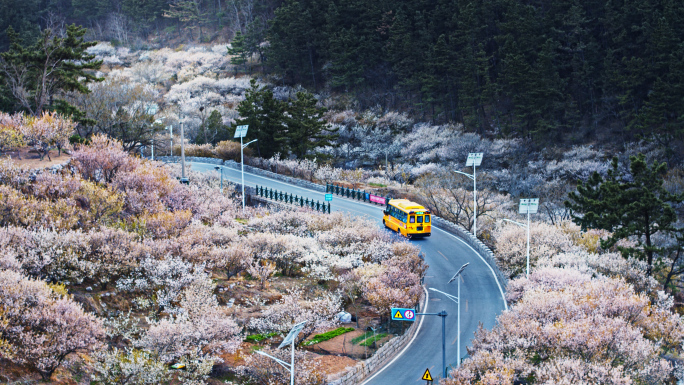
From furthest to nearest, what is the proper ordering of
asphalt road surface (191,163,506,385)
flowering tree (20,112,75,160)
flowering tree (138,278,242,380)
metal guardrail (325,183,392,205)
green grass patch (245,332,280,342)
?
metal guardrail (325,183,392,205) → flowering tree (20,112,75,160) → green grass patch (245,332,280,342) → asphalt road surface (191,163,506,385) → flowering tree (138,278,242,380)

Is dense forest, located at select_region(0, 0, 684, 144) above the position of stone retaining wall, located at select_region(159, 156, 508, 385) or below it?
above

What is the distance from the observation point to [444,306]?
1298 inches

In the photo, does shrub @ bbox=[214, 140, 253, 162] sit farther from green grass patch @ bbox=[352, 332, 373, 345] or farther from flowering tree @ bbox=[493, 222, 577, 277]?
green grass patch @ bbox=[352, 332, 373, 345]

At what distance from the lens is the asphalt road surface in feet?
87.4

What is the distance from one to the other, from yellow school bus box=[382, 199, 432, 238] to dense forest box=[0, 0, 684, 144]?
29696 millimetres

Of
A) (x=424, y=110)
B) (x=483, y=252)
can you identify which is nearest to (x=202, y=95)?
(x=424, y=110)

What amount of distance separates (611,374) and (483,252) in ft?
61.0

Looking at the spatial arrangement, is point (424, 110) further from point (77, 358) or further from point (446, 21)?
point (77, 358)

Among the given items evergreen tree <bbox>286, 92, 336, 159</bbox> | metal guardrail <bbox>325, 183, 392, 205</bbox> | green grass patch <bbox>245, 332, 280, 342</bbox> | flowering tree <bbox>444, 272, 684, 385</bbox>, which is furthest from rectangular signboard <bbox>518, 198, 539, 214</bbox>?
evergreen tree <bbox>286, 92, 336, 159</bbox>

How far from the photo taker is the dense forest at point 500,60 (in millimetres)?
61406

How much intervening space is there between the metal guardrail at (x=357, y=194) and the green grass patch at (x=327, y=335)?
69.3ft

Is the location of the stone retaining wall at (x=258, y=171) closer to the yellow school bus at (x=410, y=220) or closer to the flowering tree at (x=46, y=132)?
the yellow school bus at (x=410, y=220)

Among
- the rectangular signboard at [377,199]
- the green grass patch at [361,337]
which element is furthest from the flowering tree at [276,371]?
the rectangular signboard at [377,199]

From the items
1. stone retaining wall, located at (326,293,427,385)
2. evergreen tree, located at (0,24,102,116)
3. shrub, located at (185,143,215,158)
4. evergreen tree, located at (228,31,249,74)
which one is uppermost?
evergreen tree, located at (228,31,249,74)
